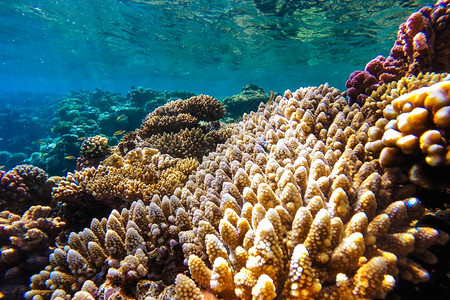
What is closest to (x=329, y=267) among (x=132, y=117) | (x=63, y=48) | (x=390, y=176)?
(x=390, y=176)

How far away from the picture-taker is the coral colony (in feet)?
5.23

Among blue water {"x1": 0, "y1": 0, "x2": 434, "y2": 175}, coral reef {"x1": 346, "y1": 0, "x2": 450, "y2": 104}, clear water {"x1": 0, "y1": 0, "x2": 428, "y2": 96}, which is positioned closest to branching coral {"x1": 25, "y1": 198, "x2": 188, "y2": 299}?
coral reef {"x1": 346, "y1": 0, "x2": 450, "y2": 104}

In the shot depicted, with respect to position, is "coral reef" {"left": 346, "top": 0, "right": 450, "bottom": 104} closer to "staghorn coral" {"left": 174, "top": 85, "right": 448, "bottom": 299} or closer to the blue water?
"staghorn coral" {"left": 174, "top": 85, "right": 448, "bottom": 299}

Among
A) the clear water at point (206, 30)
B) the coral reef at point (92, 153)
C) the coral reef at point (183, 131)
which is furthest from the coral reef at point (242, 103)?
the coral reef at point (92, 153)

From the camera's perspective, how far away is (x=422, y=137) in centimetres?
188

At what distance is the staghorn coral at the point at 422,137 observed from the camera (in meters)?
1.79

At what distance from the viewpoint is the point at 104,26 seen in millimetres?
25906

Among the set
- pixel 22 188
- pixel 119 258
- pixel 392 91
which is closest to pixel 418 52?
pixel 392 91

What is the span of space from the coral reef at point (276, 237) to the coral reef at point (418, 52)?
5.73 ft

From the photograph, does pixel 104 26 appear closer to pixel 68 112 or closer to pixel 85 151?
pixel 68 112

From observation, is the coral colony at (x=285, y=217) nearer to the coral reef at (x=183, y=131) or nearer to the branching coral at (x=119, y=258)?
the branching coral at (x=119, y=258)

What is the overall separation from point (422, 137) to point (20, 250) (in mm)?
5402

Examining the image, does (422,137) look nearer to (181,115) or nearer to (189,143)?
(189,143)

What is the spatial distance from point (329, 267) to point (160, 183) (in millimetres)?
3020
